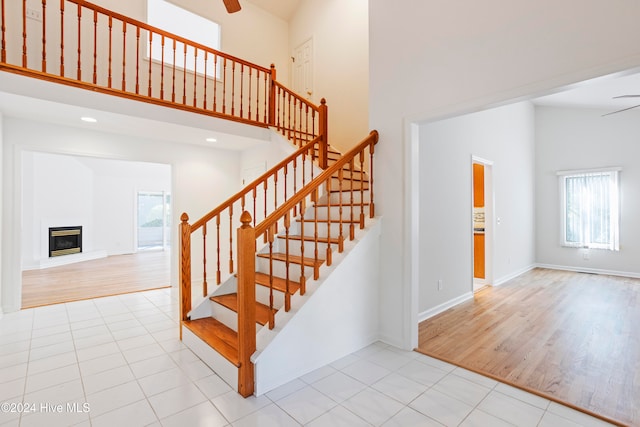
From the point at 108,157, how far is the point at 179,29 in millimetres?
2783

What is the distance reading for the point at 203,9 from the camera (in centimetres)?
554

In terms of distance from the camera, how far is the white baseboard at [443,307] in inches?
138

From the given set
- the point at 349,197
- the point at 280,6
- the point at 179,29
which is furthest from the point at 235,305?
the point at 280,6

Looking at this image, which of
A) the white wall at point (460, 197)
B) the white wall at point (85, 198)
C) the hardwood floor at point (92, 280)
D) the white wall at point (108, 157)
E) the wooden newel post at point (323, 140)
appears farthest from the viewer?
the white wall at point (85, 198)

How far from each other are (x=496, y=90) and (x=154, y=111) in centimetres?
381

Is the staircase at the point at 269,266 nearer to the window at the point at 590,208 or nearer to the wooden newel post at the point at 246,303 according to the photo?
the wooden newel post at the point at 246,303

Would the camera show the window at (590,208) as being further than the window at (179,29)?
Yes

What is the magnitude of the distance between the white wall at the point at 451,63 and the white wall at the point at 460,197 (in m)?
0.75

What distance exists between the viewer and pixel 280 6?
6.42 meters

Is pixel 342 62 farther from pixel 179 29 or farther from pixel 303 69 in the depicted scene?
pixel 179 29

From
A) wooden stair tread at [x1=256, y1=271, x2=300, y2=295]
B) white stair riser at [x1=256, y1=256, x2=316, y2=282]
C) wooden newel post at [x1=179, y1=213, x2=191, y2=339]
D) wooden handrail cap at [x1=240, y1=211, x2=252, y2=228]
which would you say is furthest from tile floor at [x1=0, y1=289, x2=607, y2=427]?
wooden handrail cap at [x1=240, y1=211, x2=252, y2=228]

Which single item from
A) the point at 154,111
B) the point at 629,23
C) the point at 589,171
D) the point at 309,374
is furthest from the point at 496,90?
the point at 589,171

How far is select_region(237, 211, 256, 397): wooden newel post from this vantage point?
2.00 meters

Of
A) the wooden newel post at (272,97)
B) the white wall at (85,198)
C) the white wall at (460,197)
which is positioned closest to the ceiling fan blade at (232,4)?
the wooden newel post at (272,97)
